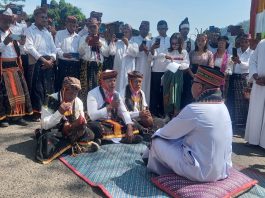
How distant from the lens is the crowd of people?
3.90 m

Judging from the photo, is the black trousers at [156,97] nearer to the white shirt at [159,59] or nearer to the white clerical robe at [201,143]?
the white shirt at [159,59]

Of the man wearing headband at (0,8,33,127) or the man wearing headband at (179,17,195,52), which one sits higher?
the man wearing headband at (179,17,195,52)

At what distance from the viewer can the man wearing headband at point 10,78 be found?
Result: 6.29m

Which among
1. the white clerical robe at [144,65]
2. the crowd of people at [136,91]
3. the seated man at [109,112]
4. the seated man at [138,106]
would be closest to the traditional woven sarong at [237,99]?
the crowd of people at [136,91]

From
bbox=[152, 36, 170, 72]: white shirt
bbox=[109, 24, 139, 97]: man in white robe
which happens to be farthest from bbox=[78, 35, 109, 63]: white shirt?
bbox=[152, 36, 170, 72]: white shirt

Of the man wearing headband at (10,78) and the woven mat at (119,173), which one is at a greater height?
the man wearing headband at (10,78)

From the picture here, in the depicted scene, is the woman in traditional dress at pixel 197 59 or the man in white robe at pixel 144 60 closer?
the woman in traditional dress at pixel 197 59

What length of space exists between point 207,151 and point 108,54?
454cm

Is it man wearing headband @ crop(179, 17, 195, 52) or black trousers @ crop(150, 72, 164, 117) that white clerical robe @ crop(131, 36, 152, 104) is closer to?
black trousers @ crop(150, 72, 164, 117)

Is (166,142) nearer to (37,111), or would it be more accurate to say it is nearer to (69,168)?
(69,168)

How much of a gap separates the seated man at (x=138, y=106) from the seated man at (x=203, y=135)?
2015 millimetres

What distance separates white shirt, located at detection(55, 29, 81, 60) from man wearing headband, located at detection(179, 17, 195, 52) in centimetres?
246

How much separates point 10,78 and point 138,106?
2379 mm

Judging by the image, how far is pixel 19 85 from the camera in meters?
6.56
